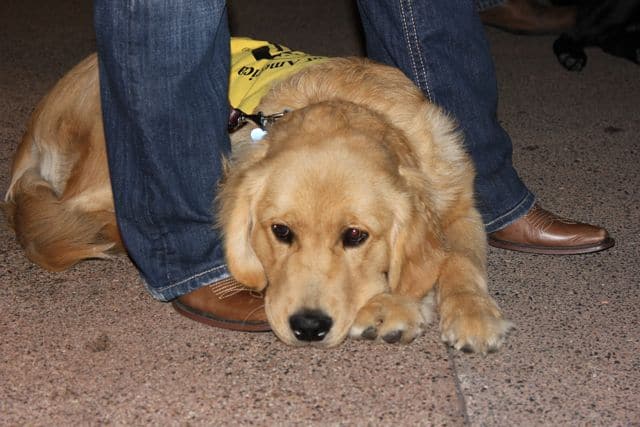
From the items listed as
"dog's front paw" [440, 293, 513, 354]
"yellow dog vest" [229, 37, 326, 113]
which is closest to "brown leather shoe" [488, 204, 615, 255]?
"dog's front paw" [440, 293, 513, 354]

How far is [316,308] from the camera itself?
2.98 metres

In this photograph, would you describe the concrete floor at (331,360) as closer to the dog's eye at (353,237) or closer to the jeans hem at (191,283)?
the jeans hem at (191,283)

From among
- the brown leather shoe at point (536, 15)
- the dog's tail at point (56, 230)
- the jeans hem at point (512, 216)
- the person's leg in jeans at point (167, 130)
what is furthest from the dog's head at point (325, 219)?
the brown leather shoe at point (536, 15)

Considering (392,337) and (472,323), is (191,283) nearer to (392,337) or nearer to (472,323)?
(392,337)

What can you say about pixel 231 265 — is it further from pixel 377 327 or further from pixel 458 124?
pixel 458 124

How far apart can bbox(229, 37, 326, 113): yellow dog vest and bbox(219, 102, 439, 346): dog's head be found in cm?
41

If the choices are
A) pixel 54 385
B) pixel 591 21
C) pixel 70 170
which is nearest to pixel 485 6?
pixel 591 21

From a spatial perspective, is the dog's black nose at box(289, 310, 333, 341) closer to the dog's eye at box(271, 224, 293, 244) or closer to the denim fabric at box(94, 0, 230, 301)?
the dog's eye at box(271, 224, 293, 244)

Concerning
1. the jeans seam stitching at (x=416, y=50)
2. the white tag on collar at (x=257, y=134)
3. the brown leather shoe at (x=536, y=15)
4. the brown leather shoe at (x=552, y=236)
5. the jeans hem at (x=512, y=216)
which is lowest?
the brown leather shoe at (x=536, y=15)

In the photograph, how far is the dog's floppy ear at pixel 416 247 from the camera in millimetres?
3250

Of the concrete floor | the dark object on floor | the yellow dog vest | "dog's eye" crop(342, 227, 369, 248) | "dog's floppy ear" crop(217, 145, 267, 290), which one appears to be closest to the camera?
the concrete floor

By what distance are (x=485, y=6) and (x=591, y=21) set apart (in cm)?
84

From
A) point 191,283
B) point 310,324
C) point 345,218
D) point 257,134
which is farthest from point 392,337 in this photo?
point 257,134

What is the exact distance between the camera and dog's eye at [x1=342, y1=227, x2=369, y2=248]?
10.1 ft
